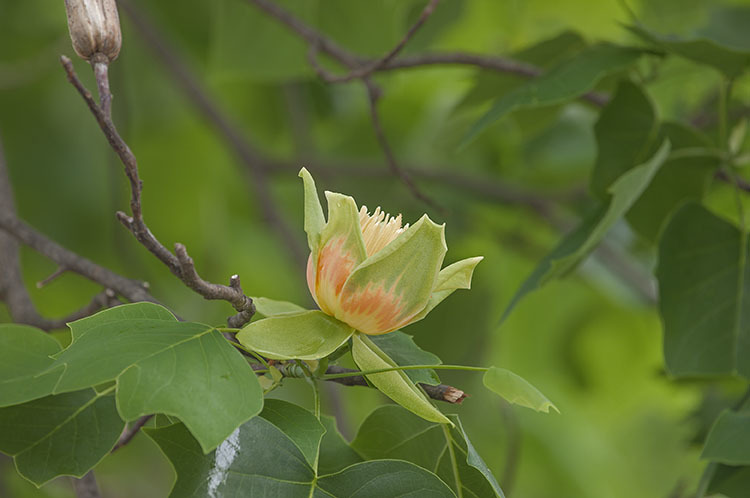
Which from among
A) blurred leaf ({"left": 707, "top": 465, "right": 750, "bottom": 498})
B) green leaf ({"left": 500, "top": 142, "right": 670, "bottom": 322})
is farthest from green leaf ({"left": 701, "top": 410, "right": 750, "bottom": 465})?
green leaf ({"left": 500, "top": 142, "right": 670, "bottom": 322})

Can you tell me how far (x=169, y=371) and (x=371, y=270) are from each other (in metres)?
0.13

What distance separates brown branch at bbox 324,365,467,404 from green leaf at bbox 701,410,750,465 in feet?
0.66

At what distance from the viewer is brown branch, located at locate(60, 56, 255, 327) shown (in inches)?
16.5

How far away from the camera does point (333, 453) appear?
548 mm

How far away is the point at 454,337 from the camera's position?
153cm

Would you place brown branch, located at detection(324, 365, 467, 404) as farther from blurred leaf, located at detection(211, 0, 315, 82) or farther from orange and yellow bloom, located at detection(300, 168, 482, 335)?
blurred leaf, located at detection(211, 0, 315, 82)

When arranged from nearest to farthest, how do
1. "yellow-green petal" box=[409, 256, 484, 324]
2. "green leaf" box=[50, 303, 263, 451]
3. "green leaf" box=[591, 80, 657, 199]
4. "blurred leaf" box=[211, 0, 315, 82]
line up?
"green leaf" box=[50, 303, 263, 451] → "yellow-green petal" box=[409, 256, 484, 324] → "green leaf" box=[591, 80, 657, 199] → "blurred leaf" box=[211, 0, 315, 82]

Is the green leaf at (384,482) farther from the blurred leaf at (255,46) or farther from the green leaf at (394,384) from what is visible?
the blurred leaf at (255,46)

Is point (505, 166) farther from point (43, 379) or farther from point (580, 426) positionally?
point (43, 379)

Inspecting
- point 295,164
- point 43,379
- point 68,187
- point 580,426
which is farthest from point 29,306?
point 580,426

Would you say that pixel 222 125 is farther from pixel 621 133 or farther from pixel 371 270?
pixel 371 270

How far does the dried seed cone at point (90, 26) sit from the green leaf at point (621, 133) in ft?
1.57

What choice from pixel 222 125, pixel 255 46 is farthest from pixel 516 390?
pixel 222 125

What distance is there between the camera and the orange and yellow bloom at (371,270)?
18.4 inches
